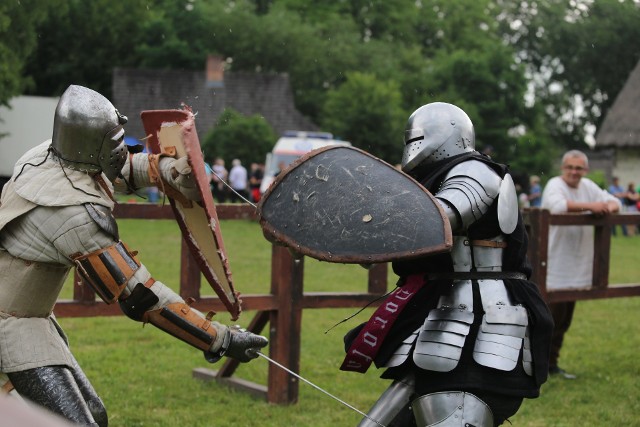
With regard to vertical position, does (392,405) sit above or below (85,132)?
below

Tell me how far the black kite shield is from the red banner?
1.76 feet

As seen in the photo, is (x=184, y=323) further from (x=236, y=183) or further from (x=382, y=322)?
(x=236, y=183)

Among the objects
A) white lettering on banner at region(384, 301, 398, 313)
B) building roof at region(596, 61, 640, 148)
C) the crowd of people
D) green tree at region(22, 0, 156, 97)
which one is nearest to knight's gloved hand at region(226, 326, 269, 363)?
white lettering on banner at region(384, 301, 398, 313)

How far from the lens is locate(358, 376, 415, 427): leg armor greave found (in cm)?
413

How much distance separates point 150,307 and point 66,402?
0.44 metres

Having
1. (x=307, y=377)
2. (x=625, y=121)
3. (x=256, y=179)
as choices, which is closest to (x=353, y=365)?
(x=307, y=377)

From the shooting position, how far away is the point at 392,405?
4.13 m

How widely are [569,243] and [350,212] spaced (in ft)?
14.8

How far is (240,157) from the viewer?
27531 millimetres

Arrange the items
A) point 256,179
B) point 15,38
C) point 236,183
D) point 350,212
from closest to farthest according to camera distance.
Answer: point 350,212, point 236,183, point 256,179, point 15,38

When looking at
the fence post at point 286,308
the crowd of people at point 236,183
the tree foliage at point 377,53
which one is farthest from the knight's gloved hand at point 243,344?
the tree foliage at point 377,53

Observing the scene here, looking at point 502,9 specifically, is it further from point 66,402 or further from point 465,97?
point 66,402

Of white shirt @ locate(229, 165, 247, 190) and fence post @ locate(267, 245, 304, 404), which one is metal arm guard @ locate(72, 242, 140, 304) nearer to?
fence post @ locate(267, 245, 304, 404)

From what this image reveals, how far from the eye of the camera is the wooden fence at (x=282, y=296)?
6.00 metres
